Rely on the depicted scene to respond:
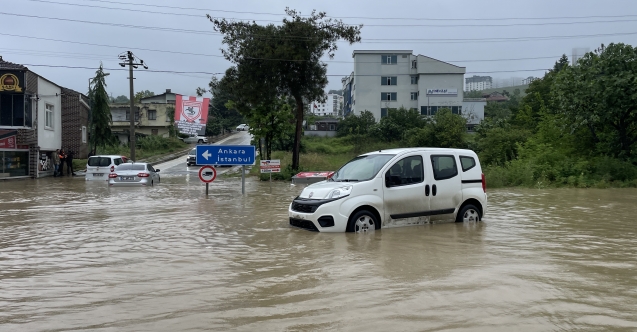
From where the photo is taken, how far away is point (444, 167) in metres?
11.1

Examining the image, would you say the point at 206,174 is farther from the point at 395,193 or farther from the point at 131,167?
the point at 395,193

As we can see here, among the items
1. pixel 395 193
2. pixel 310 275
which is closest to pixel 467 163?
pixel 395 193

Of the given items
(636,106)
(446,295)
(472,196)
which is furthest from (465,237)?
(636,106)

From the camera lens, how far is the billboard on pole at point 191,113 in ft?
143

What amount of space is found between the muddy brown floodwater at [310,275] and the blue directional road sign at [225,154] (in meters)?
5.41

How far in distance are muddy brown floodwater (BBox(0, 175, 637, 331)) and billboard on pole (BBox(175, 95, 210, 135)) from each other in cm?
3083

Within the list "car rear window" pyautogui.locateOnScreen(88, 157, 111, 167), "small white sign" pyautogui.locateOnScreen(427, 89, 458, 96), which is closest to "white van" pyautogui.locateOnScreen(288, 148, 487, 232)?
"car rear window" pyautogui.locateOnScreen(88, 157, 111, 167)

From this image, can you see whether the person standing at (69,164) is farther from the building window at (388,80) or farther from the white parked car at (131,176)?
the building window at (388,80)

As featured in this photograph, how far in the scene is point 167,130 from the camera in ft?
249

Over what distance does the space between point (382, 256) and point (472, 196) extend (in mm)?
3946

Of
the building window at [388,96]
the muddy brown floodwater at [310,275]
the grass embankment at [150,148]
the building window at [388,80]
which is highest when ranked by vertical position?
the building window at [388,80]

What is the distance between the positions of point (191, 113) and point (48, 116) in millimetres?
11350

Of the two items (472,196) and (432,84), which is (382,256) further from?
(432,84)

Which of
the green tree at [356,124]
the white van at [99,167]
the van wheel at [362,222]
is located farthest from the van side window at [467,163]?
the green tree at [356,124]
